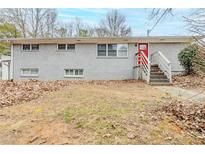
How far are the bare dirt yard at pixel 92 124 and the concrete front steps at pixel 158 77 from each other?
3800mm

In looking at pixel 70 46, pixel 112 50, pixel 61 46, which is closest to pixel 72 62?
pixel 70 46

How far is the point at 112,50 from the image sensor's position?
11.0 m

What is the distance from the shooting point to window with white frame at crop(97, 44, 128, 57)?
10898 millimetres

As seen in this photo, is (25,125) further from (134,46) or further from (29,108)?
(134,46)

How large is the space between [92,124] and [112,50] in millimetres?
7021

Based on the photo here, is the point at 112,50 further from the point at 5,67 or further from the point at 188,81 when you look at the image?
the point at 5,67

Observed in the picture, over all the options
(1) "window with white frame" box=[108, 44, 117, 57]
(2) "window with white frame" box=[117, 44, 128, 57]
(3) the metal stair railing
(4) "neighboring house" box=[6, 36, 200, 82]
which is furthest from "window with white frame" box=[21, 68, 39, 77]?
(3) the metal stair railing

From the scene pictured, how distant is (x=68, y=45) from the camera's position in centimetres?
1091

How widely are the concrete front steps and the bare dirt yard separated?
3.80m

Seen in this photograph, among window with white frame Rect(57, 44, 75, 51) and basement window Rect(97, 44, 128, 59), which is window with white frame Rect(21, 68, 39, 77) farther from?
basement window Rect(97, 44, 128, 59)

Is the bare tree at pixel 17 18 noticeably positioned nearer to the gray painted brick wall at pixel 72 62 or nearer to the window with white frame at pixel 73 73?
the gray painted brick wall at pixel 72 62

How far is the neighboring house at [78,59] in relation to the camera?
10.7 m

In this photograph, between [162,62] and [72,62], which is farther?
[72,62]

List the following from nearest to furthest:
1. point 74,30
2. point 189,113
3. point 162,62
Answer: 1. point 189,113
2. point 74,30
3. point 162,62
